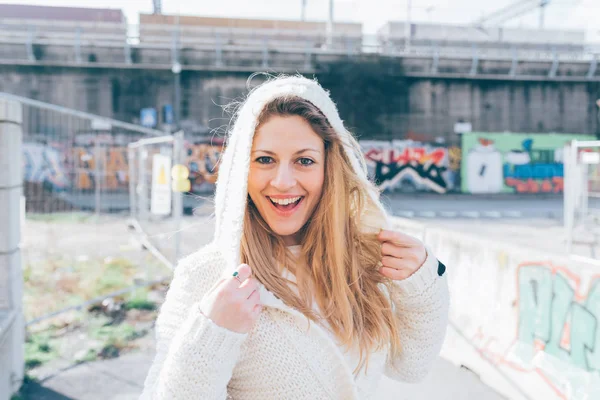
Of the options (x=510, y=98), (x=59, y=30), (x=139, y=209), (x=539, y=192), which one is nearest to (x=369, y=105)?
(x=510, y=98)

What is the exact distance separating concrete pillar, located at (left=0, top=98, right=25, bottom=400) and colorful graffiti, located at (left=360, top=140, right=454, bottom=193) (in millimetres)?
22023

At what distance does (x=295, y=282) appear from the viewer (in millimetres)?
1721

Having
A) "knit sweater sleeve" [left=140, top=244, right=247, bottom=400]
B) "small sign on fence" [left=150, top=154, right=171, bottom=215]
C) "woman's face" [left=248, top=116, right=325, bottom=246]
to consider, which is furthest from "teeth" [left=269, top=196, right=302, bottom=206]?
"small sign on fence" [left=150, top=154, right=171, bottom=215]

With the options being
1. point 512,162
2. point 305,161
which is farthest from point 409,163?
point 305,161

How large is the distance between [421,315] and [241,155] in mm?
833

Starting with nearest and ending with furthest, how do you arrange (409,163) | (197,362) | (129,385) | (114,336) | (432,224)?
(197,362) → (129,385) → (114,336) → (432,224) → (409,163)

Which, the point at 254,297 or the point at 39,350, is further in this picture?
the point at 39,350

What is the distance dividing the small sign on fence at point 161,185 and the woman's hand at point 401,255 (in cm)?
661

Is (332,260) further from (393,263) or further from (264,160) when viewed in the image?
(264,160)

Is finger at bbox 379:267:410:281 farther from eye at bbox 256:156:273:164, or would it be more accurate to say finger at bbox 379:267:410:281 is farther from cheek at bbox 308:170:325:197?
eye at bbox 256:156:273:164

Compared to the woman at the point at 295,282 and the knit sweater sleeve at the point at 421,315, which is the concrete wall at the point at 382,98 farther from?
the knit sweater sleeve at the point at 421,315

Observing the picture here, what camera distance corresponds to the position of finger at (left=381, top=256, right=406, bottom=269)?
1711mm

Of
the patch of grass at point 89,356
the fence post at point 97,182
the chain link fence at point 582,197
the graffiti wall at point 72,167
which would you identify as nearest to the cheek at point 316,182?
the patch of grass at point 89,356

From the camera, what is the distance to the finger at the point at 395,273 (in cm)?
171
